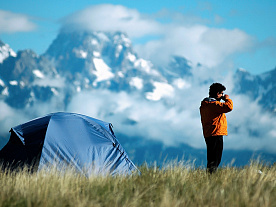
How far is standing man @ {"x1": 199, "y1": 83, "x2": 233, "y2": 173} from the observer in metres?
8.52

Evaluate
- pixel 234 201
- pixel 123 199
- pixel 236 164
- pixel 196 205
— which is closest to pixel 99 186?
pixel 123 199

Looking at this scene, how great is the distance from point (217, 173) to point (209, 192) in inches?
78.8

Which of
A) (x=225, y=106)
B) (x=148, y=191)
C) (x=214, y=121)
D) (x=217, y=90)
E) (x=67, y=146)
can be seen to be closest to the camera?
(x=148, y=191)

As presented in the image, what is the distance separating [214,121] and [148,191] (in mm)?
2365

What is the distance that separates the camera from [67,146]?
1015 centimetres

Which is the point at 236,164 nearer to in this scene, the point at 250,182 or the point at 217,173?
the point at 217,173

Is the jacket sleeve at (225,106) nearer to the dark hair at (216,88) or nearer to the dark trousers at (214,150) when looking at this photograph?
the dark hair at (216,88)

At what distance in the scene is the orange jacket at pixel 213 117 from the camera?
848 centimetres

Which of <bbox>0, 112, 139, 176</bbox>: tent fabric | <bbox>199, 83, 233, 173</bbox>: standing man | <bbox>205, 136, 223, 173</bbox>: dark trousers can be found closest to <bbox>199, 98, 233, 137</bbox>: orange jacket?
<bbox>199, 83, 233, 173</bbox>: standing man

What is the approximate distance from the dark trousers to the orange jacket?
12cm

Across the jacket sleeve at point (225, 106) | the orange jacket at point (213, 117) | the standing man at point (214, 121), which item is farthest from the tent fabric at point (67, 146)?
the jacket sleeve at point (225, 106)

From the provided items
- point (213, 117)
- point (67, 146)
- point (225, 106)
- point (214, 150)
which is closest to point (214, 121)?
point (213, 117)

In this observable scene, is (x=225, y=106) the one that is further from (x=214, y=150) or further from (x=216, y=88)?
(x=214, y=150)

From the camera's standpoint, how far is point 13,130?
10797 millimetres
